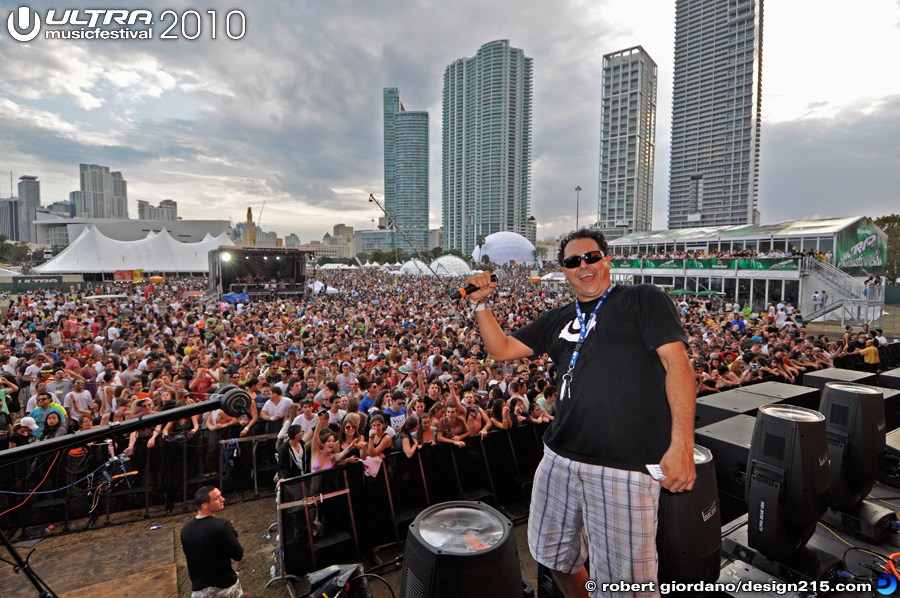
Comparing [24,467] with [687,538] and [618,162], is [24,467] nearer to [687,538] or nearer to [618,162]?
[687,538]

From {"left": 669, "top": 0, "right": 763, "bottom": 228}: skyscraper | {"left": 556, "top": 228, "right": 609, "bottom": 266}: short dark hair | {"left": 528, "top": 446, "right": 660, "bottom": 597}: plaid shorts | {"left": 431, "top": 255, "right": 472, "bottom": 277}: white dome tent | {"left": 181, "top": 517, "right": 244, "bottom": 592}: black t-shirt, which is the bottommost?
{"left": 181, "top": 517, "right": 244, "bottom": 592}: black t-shirt

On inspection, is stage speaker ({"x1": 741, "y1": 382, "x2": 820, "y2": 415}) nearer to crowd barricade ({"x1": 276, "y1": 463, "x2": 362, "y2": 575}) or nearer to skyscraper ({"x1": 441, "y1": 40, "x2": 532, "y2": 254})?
crowd barricade ({"x1": 276, "y1": 463, "x2": 362, "y2": 575})

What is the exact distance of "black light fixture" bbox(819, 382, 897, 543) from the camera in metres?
3.30

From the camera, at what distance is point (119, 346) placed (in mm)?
10961

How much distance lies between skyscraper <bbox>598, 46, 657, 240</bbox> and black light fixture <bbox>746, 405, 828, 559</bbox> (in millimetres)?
102952

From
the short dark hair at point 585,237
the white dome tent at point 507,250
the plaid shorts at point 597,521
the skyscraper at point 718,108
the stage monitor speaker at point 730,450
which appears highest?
the skyscraper at point 718,108

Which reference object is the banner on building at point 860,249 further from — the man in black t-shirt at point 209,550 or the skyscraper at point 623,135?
the skyscraper at point 623,135

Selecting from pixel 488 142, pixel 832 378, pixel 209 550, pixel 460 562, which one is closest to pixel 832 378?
pixel 832 378

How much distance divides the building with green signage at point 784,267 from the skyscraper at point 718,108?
53341mm

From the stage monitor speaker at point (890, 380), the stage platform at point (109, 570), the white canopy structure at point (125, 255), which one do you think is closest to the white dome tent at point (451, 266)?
the white canopy structure at point (125, 255)

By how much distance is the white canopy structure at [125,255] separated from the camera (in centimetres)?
3803

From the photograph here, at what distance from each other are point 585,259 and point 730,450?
2.67 metres

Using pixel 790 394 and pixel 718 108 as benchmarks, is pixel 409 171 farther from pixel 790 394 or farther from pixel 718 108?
pixel 790 394

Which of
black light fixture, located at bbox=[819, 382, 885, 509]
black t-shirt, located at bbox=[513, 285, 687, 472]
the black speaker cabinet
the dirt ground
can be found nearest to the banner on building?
the black speaker cabinet
